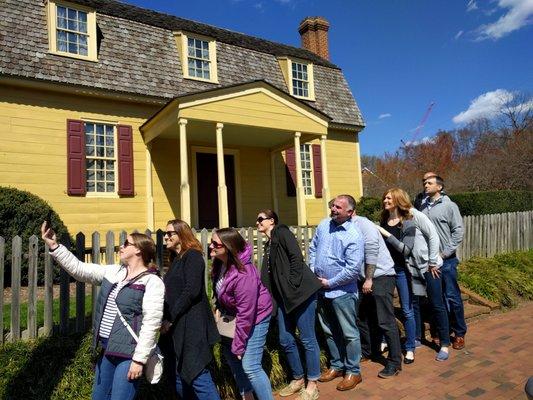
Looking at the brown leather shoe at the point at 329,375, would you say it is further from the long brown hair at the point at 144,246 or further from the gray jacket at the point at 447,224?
the long brown hair at the point at 144,246

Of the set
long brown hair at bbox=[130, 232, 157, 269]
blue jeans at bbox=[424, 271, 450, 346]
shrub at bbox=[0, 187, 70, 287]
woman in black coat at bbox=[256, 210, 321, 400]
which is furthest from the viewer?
shrub at bbox=[0, 187, 70, 287]

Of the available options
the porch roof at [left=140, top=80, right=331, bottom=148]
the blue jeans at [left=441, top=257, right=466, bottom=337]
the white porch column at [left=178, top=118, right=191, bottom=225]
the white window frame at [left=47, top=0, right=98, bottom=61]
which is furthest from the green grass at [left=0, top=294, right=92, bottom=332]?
the white window frame at [left=47, top=0, right=98, bottom=61]

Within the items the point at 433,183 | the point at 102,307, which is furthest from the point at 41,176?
the point at 433,183

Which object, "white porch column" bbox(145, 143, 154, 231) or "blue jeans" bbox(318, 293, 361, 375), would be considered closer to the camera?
"blue jeans" bbox(318, 293, 361, 375)

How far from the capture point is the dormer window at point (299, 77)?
47.5ft

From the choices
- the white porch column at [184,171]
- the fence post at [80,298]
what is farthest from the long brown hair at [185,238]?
the white porch column at [184,171]

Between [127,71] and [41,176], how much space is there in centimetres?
357

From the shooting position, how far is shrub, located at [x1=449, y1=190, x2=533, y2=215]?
48.1ft

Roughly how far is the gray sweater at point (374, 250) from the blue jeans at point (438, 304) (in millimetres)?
691

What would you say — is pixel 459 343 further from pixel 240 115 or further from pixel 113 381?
pixel 240 115

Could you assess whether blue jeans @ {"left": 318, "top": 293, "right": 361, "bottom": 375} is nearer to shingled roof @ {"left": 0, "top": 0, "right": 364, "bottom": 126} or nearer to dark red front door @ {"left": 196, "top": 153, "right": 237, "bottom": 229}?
dark red front door @ {"left": 196, "top": 153, "right": 237, "bottom": 229}

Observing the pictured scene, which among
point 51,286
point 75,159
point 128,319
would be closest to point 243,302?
point 128,319

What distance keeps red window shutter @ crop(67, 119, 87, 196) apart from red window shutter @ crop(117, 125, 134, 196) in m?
0.90

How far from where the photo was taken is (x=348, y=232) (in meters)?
4.12
